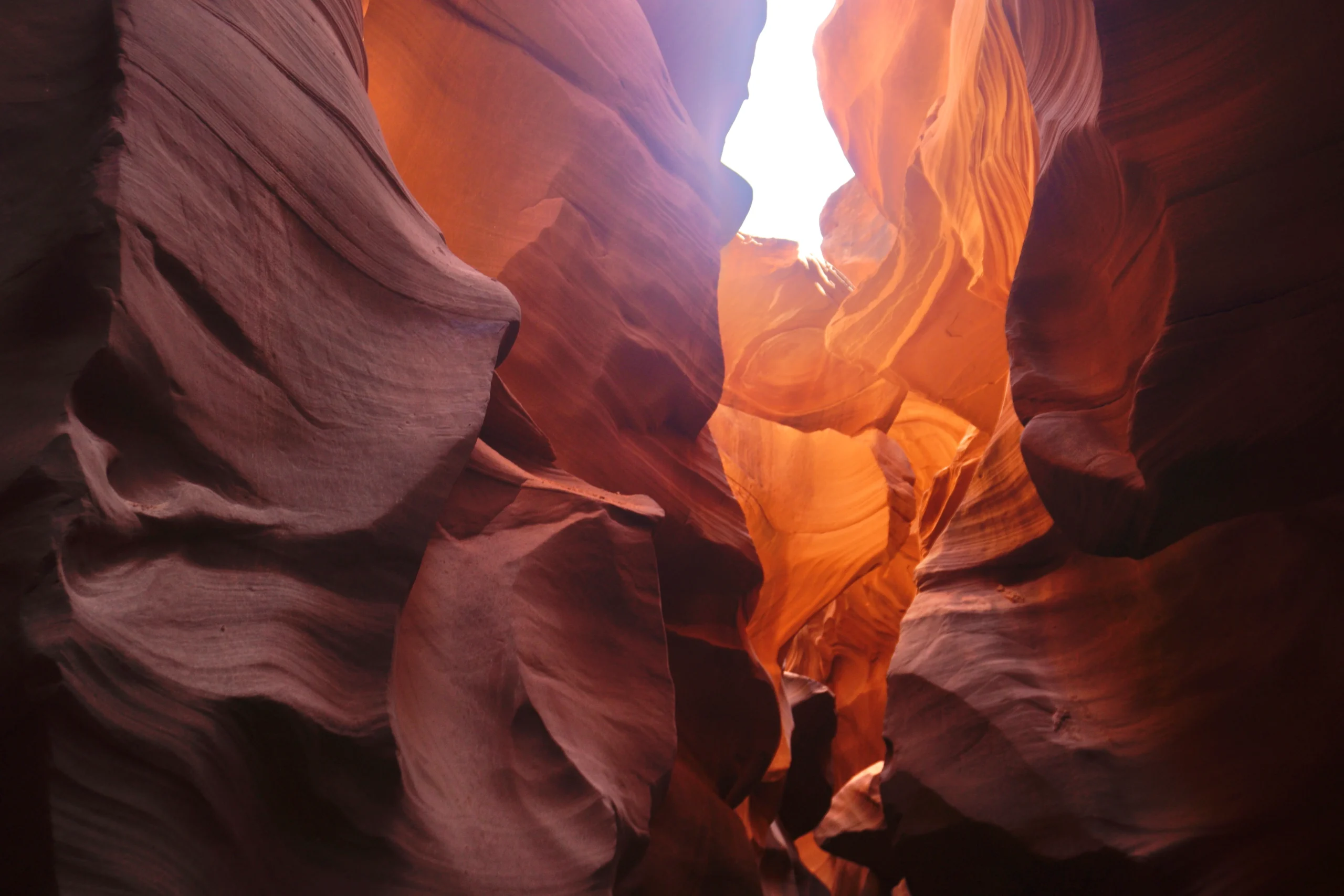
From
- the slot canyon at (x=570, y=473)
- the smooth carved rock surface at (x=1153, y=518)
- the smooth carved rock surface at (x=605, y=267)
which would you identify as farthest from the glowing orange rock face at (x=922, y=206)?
the smooth carved rock surface at (x=605, y=267)

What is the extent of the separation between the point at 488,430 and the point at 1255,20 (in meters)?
4.48

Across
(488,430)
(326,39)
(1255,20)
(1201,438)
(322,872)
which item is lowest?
(322,872)

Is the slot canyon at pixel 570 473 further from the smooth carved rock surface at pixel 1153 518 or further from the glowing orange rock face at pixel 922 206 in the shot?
the glowing orange rock face at pixel 922 206

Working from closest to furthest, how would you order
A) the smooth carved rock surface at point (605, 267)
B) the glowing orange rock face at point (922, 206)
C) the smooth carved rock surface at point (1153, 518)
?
the smooth carved rock surface at point (1153, 518), the smooth carved rock surface at point (605, 267), the glowing orange rock face at point (922, 206)

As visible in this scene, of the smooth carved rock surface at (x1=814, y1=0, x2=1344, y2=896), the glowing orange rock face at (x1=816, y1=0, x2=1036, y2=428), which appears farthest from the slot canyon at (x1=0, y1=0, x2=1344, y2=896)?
the glowing orange rock face at (x1=816, y1=0, x2=1036, y2=428)

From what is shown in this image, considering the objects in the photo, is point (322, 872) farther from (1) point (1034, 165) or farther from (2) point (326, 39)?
(1) point (1034, 165)

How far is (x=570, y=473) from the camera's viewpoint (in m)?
5.82

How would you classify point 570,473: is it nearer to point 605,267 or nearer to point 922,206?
point 605,267

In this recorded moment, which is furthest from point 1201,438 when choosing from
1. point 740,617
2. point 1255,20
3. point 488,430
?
point 740,617

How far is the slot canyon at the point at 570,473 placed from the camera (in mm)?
2471

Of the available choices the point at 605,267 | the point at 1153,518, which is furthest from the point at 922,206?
the point at 1153,518

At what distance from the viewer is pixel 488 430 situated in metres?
4.97

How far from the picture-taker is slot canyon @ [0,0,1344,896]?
8.11ft

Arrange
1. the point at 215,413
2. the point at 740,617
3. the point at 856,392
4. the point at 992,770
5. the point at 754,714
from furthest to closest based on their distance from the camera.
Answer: the point at 856,392 < the point at 740,617 < the point at 754,714 < the point at 992,770 < the point at 215,413
